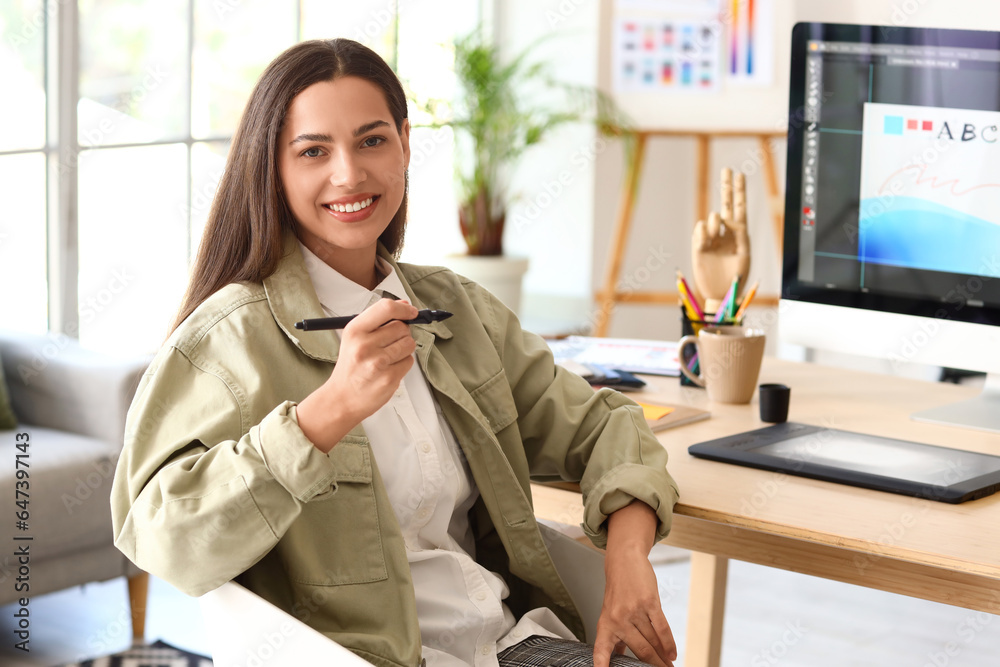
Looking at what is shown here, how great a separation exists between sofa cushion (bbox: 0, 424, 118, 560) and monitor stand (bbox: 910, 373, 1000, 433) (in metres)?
1.77

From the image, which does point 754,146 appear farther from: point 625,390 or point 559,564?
point 559,564

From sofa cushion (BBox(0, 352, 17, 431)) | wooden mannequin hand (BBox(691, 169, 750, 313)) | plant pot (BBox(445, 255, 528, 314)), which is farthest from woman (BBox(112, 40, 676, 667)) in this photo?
plant pot (BBox(445, 255, 528, 314))

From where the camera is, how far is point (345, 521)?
47.1 inches

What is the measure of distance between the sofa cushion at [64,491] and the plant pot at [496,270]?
1697 millimetres

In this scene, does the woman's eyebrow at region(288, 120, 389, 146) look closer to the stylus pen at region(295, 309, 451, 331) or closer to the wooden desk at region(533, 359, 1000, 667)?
the stylus pen at region(295, 309, 451, 331)

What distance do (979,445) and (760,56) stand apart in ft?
8.74

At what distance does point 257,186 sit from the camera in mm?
1277

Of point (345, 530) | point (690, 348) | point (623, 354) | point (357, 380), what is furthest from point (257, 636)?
point (623, 354)

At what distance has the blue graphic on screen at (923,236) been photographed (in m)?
1.67

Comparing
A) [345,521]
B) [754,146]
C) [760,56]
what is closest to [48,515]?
[345,521]

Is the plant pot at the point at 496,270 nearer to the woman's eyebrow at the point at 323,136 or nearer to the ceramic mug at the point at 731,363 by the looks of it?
the ceramic mug at the point at 731,363

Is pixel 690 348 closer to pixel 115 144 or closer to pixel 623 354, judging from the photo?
pixel 623 354

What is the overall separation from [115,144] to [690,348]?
6.72 feet

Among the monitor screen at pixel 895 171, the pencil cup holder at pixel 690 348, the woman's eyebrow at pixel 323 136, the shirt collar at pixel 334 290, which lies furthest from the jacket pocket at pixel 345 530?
the monitor screen at pixel 895 171
